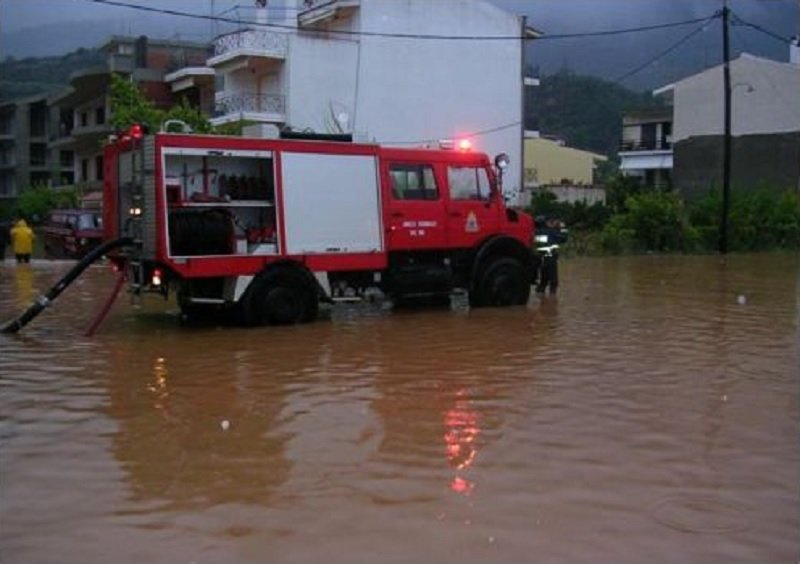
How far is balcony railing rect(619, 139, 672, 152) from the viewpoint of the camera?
6400 centimetres

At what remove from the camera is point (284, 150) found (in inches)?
508

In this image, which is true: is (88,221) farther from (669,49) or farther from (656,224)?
(669,49)

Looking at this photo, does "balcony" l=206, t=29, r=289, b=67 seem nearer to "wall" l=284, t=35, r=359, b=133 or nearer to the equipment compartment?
"wall" l=284, t=35, r=359, b=133

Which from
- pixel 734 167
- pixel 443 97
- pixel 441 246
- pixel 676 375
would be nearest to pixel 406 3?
pixel 443 97

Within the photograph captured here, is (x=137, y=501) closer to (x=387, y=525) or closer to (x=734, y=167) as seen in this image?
(x=387, y=525)

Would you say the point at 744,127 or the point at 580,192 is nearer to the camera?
the point at 744,127

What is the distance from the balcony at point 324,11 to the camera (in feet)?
137

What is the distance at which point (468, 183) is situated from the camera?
49.0 feet

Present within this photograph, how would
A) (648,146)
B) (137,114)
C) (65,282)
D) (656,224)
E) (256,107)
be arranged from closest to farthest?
1. (65,282)
2. (656,224)
3. (137,114)
4. (256,107)
5. (648,146)

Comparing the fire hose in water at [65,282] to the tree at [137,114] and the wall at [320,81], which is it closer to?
the tree at [137,114]

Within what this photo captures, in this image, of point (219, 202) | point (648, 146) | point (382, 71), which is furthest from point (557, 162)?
point (219, 202)

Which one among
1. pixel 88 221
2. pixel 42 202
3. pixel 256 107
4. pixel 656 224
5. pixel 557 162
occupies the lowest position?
pixel 656 224

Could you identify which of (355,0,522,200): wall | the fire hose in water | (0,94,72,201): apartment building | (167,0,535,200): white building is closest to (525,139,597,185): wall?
(355,0,522,200): wall

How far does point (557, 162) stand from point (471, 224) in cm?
5772
